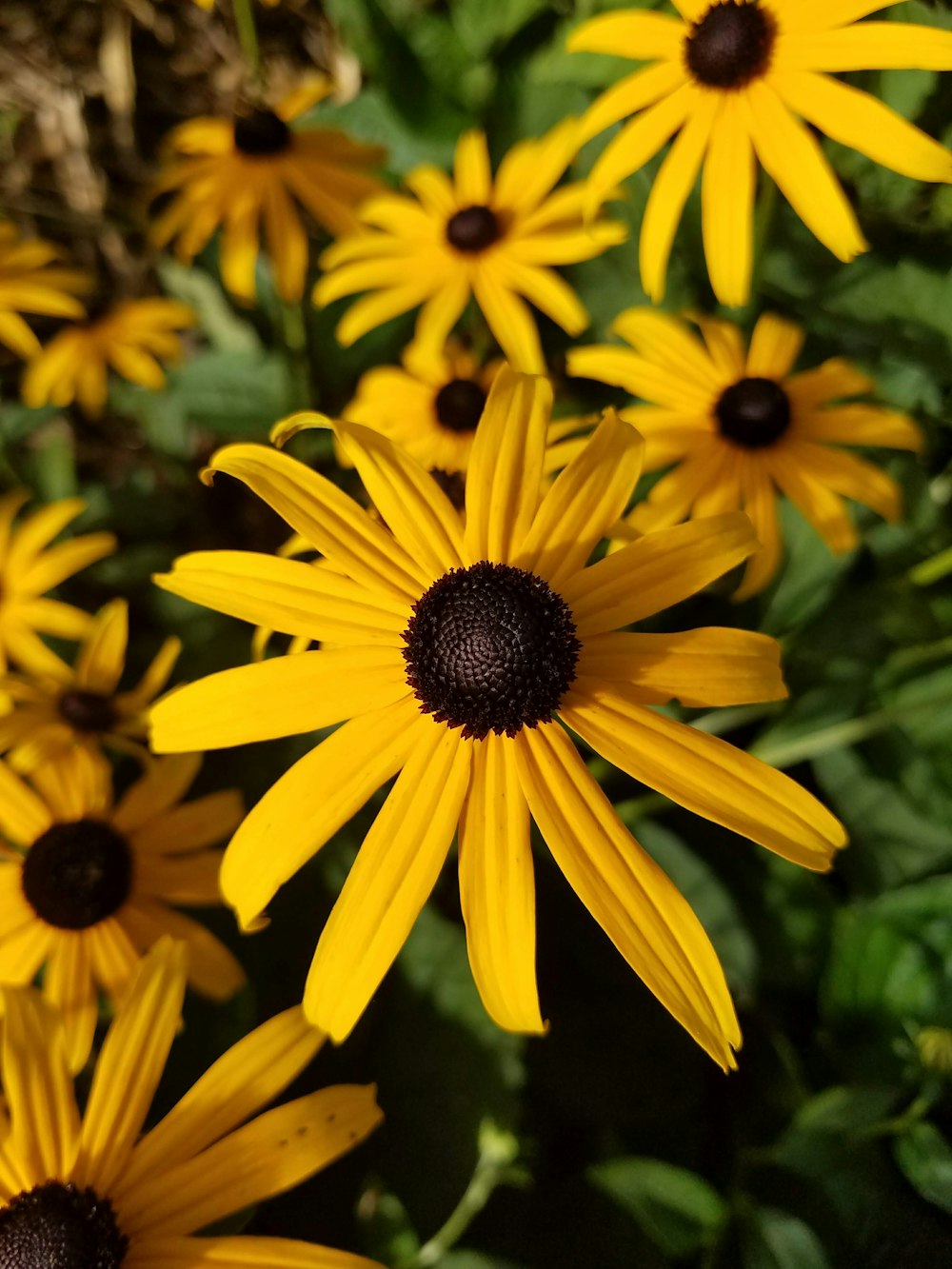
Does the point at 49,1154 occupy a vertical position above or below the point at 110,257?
below

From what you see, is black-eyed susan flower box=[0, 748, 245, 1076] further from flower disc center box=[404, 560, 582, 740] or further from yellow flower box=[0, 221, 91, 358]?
yellow flower box=[0, 221, 91, 358]

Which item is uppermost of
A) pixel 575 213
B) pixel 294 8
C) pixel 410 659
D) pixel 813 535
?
pixel 294 8

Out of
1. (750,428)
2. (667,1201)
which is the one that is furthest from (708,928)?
(750,428)

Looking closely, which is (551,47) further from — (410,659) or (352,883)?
(352,883)

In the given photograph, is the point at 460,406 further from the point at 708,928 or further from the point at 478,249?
the point at 708,928

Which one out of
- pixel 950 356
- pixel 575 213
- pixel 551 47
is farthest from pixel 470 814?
pixel 551 47

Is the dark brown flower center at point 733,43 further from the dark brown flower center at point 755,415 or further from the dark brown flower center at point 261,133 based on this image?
the dark brown flower center at point 261,133

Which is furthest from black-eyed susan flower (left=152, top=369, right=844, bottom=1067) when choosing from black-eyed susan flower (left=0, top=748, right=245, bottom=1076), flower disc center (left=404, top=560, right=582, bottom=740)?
black-eyed susan flower (left=0, top=748, right=245, bottom=1076)
